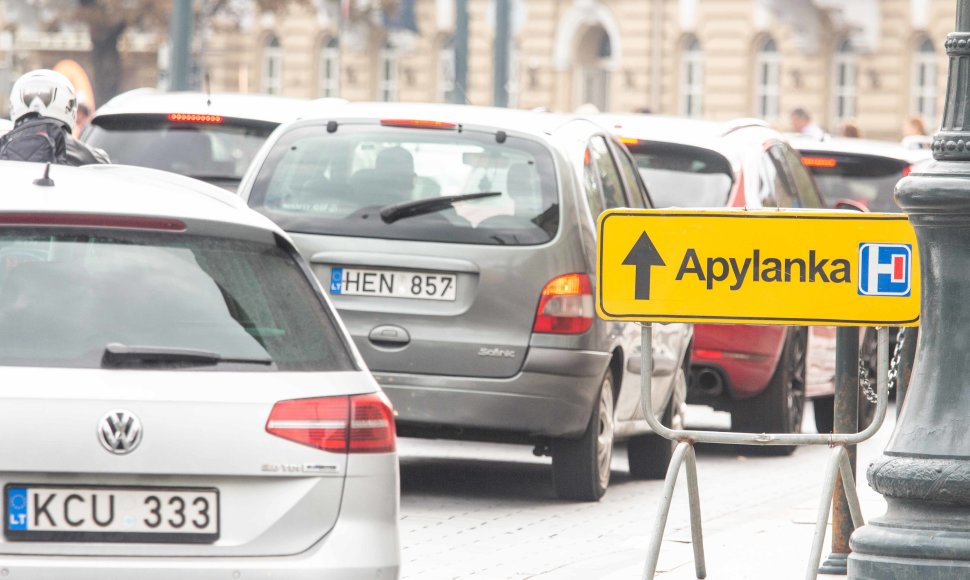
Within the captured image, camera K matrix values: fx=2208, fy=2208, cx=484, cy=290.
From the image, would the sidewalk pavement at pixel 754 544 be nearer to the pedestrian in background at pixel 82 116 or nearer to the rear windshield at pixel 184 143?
the rear windshield at pixel 184 143

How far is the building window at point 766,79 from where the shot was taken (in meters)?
50.4

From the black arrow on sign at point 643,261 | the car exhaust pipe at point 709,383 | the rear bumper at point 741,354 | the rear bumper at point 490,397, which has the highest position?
the black arrow on sign at point 643,261

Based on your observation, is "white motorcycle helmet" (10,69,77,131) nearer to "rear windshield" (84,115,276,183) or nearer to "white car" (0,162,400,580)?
"rear windshield" (84,115,276,183)

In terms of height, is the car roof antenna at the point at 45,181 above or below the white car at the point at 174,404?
above

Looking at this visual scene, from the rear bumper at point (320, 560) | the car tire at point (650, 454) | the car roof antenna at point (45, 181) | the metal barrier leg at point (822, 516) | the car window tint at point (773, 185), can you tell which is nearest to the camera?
the rear bumper at point (320, 560)

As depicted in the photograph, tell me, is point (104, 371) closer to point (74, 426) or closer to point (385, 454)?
point (74, 426)

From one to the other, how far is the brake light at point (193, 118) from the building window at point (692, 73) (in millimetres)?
39967

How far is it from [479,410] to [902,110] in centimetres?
3983

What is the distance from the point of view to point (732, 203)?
11.8 meters

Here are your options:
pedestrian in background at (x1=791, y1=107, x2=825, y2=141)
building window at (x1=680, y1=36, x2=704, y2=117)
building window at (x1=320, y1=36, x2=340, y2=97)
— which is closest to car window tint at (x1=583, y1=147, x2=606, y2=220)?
pedestrian in background at (x1=791, y1=107, x2=825, y2=141)

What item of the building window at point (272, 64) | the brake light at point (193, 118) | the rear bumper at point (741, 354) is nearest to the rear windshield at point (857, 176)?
the rear bumper at point (741, 354)

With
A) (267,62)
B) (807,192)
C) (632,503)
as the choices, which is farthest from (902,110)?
(632,503)

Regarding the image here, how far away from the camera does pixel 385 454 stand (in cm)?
503

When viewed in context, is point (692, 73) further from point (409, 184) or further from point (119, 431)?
point (119, 431)
